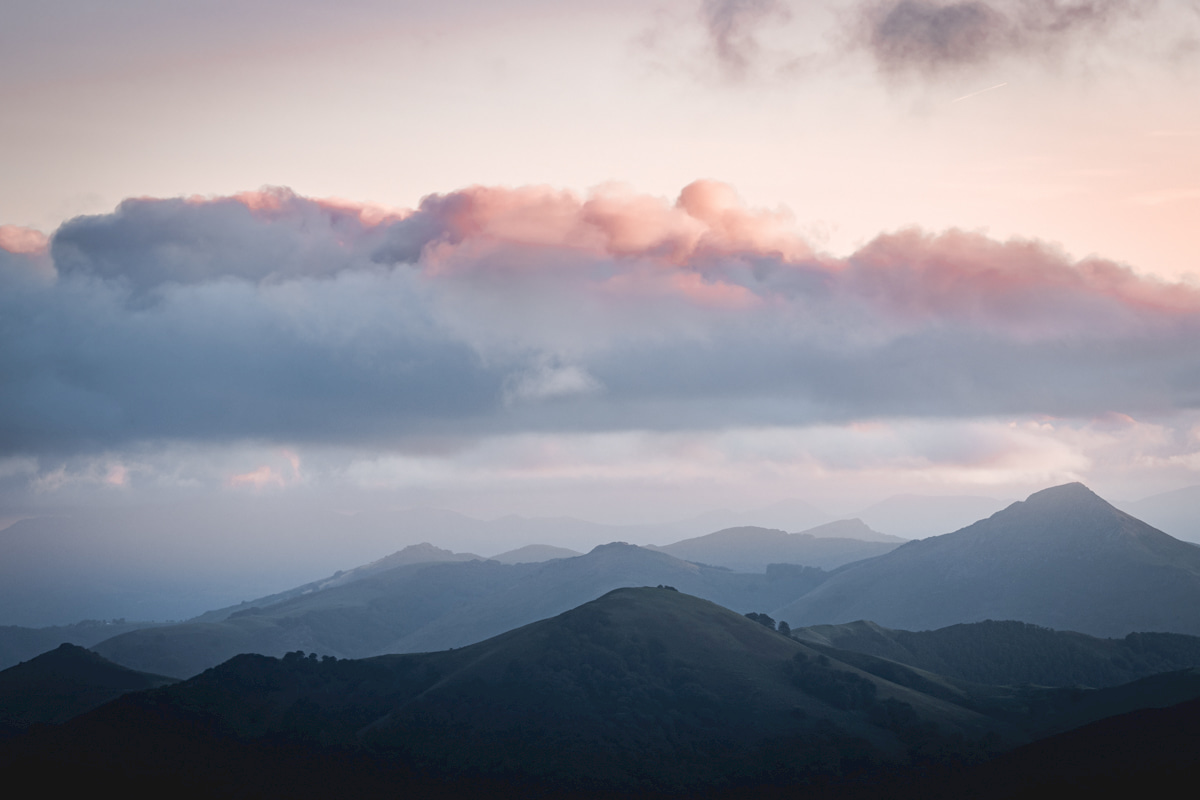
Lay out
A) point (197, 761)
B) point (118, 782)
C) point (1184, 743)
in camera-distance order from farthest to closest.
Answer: point (197, 761), point (118, 782), point (1184, 743)

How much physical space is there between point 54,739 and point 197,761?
30.9m

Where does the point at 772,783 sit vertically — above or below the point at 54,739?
below

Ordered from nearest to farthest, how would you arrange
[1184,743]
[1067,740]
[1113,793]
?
[1113,793]
[1184,743]
[1067,740]

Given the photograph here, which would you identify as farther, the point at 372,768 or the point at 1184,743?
the point at 372,768

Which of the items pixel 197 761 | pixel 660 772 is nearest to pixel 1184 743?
pixel 660 772

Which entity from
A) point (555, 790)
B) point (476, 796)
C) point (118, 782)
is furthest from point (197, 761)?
point (555, 790)

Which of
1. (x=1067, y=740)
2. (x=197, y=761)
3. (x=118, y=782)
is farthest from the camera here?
(x=197, y=761)

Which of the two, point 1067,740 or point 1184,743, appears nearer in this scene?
point 1184,743

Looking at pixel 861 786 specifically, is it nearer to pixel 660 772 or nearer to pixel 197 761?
pixel 660 772

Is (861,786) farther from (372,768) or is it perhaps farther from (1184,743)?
(372,768)

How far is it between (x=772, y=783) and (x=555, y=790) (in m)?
37.5

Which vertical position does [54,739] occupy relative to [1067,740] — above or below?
above

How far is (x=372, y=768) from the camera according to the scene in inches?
7549

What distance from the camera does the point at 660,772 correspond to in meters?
186
